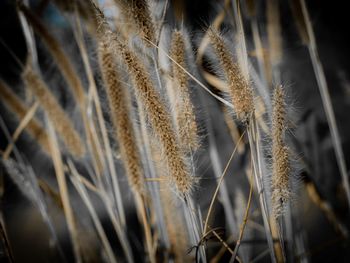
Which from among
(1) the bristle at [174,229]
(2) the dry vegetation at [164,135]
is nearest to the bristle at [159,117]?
(2) the dry vegetation at [164,135]

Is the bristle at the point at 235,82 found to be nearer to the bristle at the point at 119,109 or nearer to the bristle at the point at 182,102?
the bristle at the point at 182,102

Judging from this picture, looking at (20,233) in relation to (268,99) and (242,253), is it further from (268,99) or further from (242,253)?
(268,99)

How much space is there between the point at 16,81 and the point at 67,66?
25cm

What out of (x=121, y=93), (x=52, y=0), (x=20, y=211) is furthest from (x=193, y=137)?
(x=20, y=211)

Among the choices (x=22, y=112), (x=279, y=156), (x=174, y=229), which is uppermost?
(x=22, y=112)

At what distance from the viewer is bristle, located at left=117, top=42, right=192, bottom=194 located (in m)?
0.52

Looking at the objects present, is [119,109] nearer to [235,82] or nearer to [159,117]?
[159,117]

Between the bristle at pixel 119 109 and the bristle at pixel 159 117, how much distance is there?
11cm

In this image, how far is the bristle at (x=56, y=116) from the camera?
2.34ft

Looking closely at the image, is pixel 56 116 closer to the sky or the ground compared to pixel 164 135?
closer to the sky

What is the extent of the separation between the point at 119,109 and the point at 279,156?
0.33 metres

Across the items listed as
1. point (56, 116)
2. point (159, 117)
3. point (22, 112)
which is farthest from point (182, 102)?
point (22, 112)

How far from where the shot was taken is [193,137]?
581 millimetres

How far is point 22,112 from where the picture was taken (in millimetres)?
777
